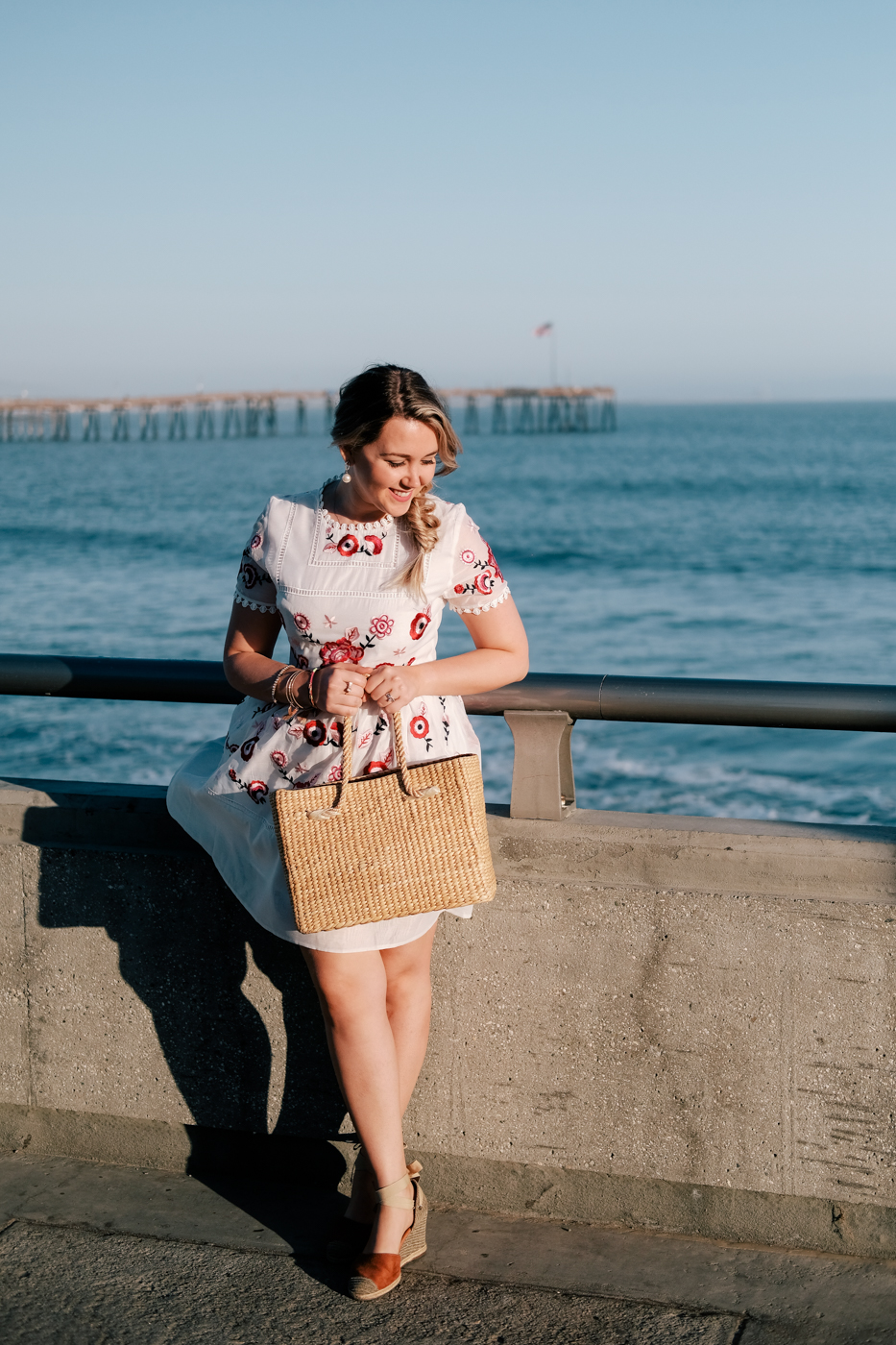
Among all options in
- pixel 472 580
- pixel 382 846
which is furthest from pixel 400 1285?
pixel 472 580

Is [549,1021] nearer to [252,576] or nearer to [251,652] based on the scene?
[251,652]

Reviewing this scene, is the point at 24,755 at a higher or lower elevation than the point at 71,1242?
lower

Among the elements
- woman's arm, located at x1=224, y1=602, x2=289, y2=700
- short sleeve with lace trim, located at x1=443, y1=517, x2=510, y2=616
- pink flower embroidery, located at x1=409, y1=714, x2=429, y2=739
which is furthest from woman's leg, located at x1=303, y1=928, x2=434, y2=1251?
short sleeve with lace trim, located at x1=443, y1=517, x2=510, y2=616

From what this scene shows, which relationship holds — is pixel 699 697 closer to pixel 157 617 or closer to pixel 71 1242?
pixel 71 1242

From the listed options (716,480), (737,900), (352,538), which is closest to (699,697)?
(737,900)

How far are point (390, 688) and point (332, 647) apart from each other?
0.19 metres

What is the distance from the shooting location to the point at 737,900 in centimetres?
248

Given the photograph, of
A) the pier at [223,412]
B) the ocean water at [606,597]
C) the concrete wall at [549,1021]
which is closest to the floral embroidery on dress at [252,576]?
the concrete wall at [549,1021]

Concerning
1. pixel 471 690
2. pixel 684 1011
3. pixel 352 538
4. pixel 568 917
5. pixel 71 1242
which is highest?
pixel 352 538

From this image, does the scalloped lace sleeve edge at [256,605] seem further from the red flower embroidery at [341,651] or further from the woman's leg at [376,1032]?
the woman's leg at [376,1032]

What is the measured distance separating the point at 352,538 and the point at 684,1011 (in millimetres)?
1185

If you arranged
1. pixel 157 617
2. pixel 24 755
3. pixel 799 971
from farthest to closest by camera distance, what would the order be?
pixel 157 617 → pixel 24 755 → pixel 799 971

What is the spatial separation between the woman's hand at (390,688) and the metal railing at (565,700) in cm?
31

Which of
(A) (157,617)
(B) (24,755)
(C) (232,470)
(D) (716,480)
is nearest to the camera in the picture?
(B) (24,755)
